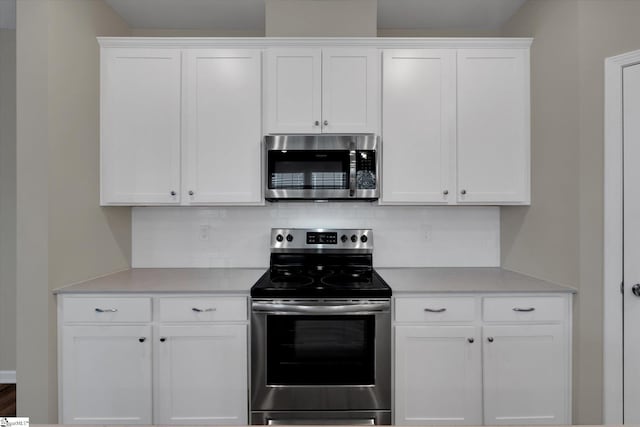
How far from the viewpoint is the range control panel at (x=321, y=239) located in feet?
8.40

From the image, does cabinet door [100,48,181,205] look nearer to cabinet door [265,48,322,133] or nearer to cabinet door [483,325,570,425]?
cabinet door [265,48,322,133]

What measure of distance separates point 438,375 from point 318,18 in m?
2.47

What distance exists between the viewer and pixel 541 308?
207cm

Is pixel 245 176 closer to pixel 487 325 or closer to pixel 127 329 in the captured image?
pixel 127 329

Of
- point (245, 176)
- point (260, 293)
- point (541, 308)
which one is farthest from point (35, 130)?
point (541, 308)

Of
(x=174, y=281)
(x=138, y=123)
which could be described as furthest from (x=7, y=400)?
(x=138, y=123)

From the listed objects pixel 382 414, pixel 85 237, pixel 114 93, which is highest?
pixel 114 93

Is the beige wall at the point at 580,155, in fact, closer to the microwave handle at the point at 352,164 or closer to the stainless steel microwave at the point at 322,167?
the stainless steel microwave at the point at 322,167

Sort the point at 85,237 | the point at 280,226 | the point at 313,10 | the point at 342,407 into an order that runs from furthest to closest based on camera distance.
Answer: the point at 280,226, the point at 313,10, the point at 85,237, the point at 342,407

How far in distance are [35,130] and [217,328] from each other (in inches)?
61.5

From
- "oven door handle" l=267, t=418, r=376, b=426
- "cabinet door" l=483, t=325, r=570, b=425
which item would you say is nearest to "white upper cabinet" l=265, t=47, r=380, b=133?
"cabinet door" l=483, t=325, r=570, b=425

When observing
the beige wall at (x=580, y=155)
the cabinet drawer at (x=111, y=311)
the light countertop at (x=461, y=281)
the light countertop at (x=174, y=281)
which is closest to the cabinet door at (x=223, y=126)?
the light countertop at (x=174, y=281)

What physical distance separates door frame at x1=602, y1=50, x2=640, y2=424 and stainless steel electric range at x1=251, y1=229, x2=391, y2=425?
4.10ft

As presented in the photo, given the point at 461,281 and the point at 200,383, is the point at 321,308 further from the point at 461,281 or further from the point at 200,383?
the point at 461,281
